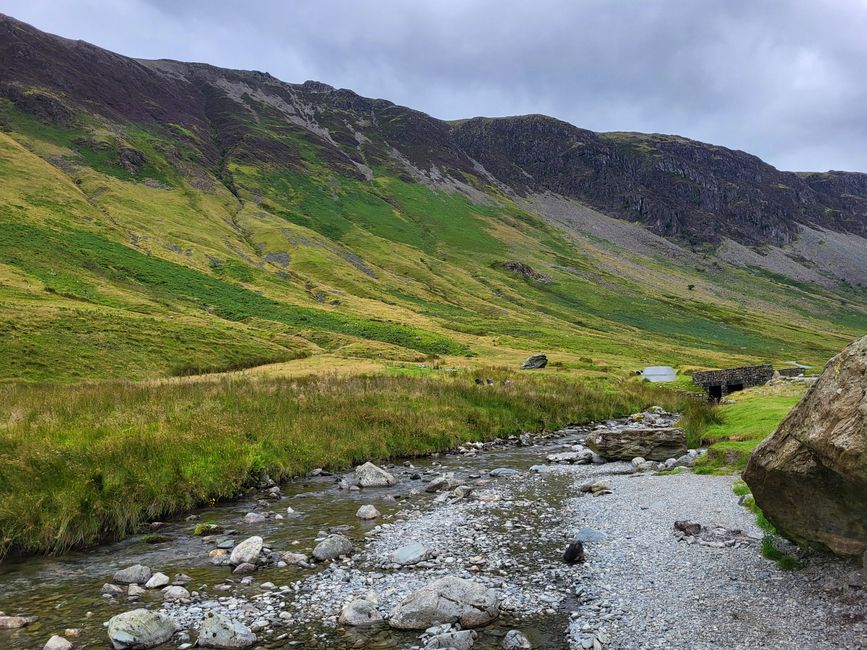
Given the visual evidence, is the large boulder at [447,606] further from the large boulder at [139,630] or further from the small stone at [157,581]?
the small stone at [157,581]

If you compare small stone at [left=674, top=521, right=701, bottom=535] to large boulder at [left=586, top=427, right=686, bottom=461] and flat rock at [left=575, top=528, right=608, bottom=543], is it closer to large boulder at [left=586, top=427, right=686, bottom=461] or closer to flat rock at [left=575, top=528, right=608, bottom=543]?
flat rock at [left=575, top=528, right=608, bottom=543]

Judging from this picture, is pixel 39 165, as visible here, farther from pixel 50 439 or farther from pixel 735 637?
pixel 735 637

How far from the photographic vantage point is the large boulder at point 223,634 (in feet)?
27.6

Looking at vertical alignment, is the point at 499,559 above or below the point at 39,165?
below

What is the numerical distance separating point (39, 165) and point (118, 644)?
584 feet

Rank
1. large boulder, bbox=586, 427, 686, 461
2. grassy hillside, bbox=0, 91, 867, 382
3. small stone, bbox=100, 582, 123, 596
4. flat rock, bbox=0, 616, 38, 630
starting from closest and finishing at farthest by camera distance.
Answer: flat rock, bbox=0, 616, 38, 630 → small stone, bbox=100, 582, 123, 596 → large boulder, bbox=586, 427, 686, 461 → grassy hillside, bbox=0, 91, 867, 382

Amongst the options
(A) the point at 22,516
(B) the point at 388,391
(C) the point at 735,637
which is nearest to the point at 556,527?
(C) the point at 735,637

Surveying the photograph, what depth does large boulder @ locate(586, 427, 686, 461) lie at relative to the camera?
77.9 feet

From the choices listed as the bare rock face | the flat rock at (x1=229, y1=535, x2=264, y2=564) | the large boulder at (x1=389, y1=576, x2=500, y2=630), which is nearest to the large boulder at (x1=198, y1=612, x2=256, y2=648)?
the large boulder at (x1=389, y1=576, x2=500, y2=630)

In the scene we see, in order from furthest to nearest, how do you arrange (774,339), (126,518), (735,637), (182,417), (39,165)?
(774,339) → (39,165) → (182,417) → (126,518) → (735,637)

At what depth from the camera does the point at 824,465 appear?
8.35 metres

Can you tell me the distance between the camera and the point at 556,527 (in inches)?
550

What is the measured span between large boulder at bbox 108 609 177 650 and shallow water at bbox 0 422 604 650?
29cm

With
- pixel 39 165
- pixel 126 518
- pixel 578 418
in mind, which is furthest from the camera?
pixel 39 165
